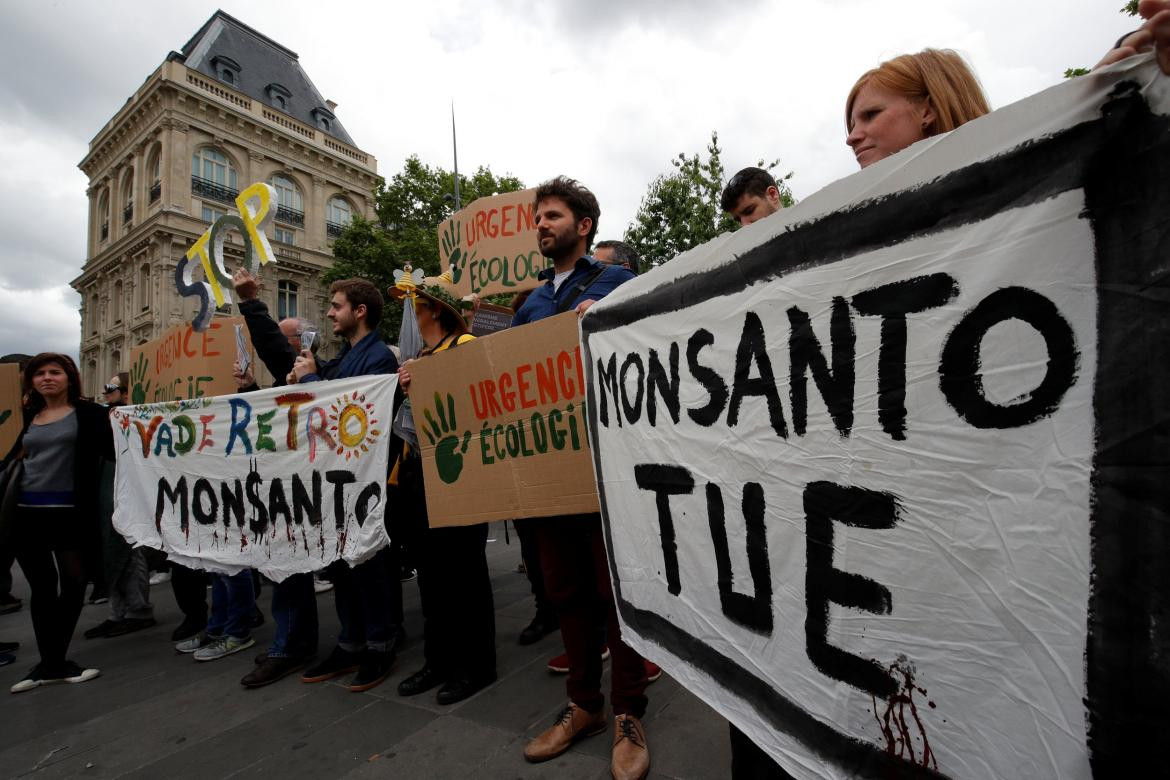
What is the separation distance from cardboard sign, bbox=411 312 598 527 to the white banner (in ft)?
1.20

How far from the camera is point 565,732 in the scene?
2072 mm

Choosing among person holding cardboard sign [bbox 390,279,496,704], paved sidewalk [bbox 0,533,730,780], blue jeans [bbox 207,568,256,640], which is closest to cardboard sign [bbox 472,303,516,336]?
person holding cardboard sign [bbox 390,279,496,704]

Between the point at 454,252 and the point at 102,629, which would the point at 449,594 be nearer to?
the point at 454,252

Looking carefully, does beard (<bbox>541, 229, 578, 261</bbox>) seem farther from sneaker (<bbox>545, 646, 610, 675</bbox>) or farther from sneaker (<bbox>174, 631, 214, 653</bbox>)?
sneaker (<bbox>174, 631, 214, 653</bbox>)

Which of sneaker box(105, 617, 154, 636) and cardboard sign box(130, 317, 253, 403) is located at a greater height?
cardboard sign box(130, 317, 253, 403)

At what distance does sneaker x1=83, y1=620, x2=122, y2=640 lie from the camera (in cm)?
412

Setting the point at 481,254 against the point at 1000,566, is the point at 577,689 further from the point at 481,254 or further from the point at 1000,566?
the point at 481,254

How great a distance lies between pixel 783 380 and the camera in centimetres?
120

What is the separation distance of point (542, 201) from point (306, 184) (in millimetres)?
32962

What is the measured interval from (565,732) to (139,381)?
13.5 feet

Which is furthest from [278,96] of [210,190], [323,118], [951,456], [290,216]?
[951,456]

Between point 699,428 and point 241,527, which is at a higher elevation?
point 699,428

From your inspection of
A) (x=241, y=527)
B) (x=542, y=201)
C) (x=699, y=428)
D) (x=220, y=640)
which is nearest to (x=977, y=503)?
(x=699, y=428)

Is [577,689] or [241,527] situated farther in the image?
[241,527]
